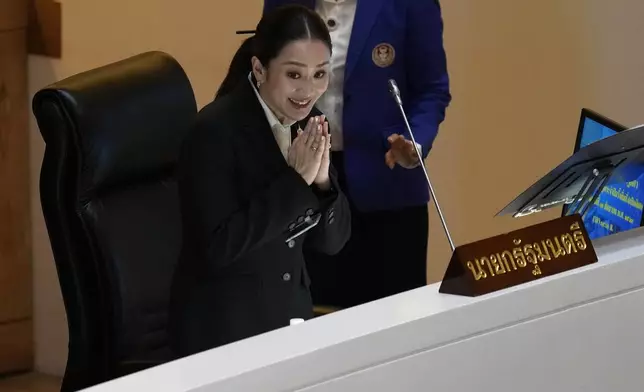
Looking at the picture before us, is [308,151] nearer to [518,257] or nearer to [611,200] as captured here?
[611,200]

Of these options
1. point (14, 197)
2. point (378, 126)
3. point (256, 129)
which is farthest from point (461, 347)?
point (14, 197)

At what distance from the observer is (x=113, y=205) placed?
2037mm

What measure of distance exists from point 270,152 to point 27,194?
1.90 meters

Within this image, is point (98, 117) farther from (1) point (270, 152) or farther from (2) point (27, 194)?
(2) point (27, 194)

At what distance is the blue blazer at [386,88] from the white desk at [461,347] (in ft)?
3.71

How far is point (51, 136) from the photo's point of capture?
1945 mm

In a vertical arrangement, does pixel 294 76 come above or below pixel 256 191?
above

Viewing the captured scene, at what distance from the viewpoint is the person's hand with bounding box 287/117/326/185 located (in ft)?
6.49

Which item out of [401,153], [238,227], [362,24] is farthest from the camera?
[362,24]

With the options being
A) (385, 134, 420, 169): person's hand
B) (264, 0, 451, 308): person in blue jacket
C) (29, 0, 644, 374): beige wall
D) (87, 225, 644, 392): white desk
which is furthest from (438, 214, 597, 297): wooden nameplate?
(29, 0, 644, 374): beige wall

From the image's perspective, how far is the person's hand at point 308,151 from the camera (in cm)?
198

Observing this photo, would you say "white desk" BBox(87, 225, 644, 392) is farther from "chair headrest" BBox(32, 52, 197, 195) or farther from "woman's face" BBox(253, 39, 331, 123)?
"chair headrest" BBox(32, 52, 197, 195)

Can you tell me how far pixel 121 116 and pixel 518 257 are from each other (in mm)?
916

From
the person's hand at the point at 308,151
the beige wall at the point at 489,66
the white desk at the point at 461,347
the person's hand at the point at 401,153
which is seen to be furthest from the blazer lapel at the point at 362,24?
the white desk at the point at 461,347
